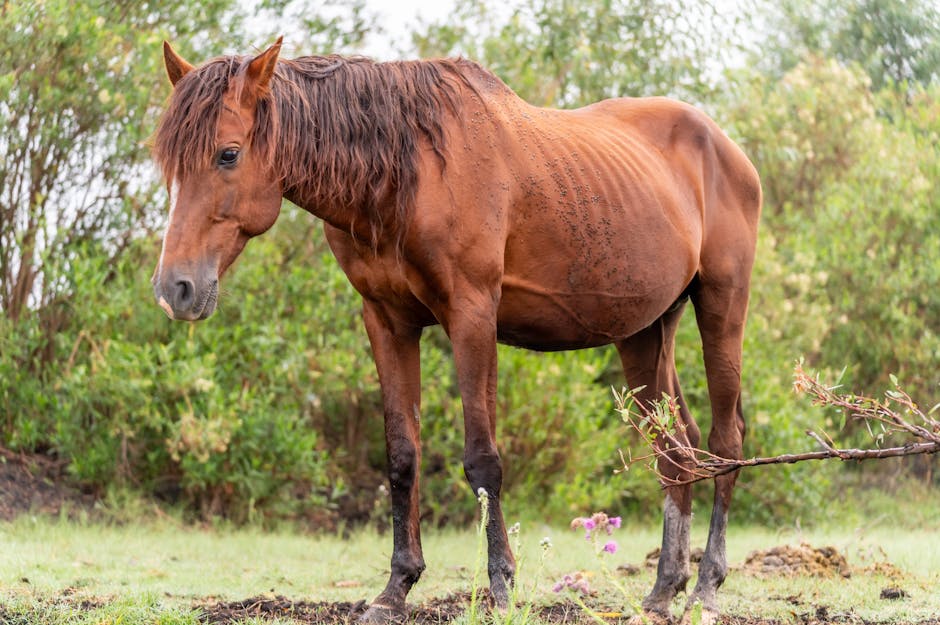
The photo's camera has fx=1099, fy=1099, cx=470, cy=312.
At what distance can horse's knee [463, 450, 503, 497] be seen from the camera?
14.4 feet

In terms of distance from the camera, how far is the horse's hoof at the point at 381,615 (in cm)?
441

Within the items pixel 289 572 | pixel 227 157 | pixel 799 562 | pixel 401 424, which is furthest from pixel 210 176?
pixel 799 562

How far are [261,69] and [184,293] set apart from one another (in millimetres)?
894

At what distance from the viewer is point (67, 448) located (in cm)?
795

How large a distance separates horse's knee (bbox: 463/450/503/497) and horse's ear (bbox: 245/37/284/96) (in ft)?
5.37

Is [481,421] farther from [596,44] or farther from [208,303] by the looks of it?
[596,44]

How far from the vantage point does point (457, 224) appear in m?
4.36

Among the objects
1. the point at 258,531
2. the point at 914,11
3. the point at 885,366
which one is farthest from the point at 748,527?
the point at 914,11

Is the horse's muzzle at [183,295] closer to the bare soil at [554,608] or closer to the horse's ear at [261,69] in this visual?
the horse's ear at [261,69]

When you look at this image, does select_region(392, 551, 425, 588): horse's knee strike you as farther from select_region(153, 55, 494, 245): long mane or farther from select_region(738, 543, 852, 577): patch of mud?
select_region(738, 543, 852, 577): patch of mud

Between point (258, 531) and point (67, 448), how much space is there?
4.93 feet

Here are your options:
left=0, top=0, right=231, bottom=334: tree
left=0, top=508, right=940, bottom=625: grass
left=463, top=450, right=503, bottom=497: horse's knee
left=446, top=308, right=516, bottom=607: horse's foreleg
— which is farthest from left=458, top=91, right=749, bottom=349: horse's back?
left=0, top=0, right=231, bottom=334: tree

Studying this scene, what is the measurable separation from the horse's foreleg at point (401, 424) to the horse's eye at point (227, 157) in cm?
99

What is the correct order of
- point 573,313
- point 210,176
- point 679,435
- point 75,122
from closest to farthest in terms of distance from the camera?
1. point 210,176
2. point 573,313
3. point 679,435
4. point 75,122
